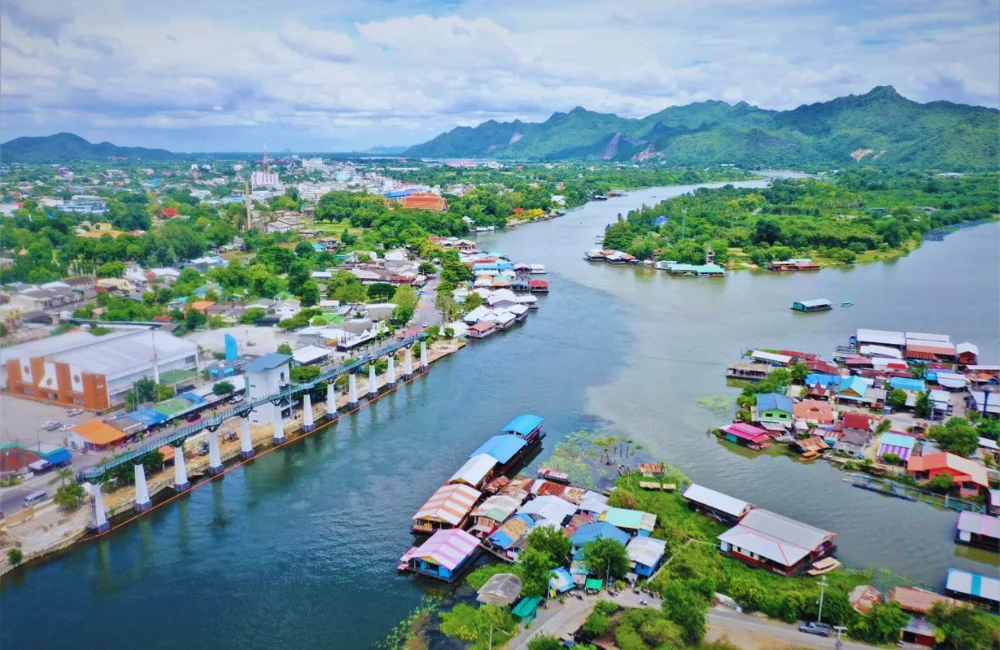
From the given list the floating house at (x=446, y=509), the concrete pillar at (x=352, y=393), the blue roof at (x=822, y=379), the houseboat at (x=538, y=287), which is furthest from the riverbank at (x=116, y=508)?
the houseboat at (x=538, y=287)

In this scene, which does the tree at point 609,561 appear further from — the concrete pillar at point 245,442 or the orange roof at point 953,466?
the concrete pillar at point 245,442

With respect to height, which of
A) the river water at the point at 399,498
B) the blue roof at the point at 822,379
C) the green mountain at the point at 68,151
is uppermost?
the green mountain at the point at 68,151

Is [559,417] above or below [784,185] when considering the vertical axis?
below

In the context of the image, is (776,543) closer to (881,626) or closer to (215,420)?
(881,626)

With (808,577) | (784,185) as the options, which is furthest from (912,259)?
(808,577)

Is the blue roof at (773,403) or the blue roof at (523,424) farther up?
the blue roof at (773,403)

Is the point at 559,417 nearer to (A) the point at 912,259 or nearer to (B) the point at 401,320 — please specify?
(B) the point at 401,320

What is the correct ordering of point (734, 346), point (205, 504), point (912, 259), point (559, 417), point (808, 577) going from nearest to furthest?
point (808, 577) → point (205, 504) → point (559, 417) → point (734, 346) → point (912, 259)

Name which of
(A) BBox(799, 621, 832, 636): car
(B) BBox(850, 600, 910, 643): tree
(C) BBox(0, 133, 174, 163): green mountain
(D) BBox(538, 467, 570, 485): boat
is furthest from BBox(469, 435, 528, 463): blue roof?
(C) BBox(0, 133, 174, 163): green mountain
